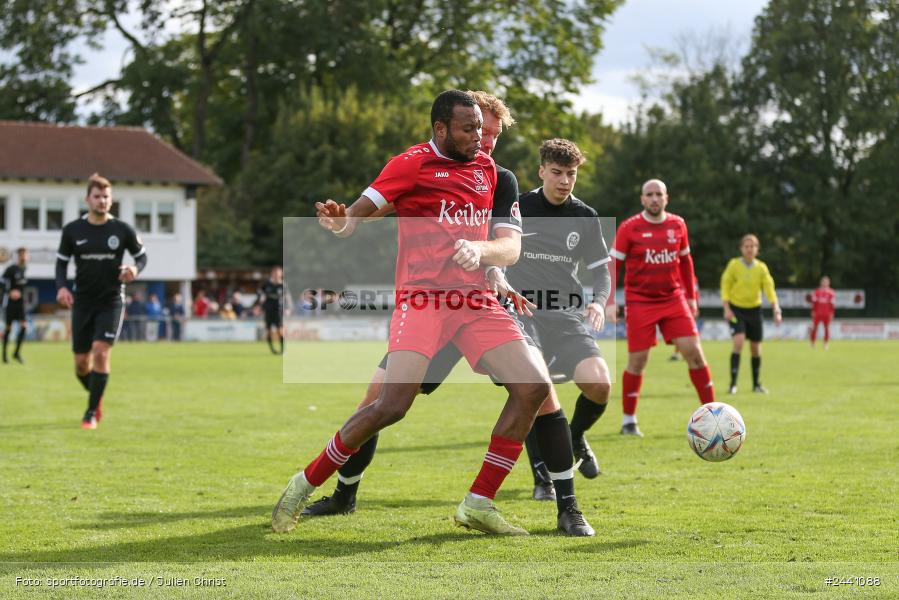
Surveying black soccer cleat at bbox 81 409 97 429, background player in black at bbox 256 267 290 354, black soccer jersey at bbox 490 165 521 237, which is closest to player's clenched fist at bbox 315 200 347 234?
black soccer jersey at bbox 490 165 521 237

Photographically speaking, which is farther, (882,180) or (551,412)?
(882,180)

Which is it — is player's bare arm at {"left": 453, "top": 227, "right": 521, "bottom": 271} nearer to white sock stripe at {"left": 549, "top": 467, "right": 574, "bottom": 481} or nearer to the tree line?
white sock stripe at {"left": 549, "top": 467, "right": 574, "bottom": 481}

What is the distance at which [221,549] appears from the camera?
559cm

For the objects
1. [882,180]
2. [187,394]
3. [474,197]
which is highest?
[882,180]

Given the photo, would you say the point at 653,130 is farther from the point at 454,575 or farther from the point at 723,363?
the point at 454,575

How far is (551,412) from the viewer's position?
6.54 m

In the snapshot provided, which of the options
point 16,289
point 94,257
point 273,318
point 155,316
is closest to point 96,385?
point 94,257

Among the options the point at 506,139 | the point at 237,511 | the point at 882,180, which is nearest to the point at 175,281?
the point at 506,139

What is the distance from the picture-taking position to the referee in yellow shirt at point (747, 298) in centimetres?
1617

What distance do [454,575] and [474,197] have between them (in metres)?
1.99

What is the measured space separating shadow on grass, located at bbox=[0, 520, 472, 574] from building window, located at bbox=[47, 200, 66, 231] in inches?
1769

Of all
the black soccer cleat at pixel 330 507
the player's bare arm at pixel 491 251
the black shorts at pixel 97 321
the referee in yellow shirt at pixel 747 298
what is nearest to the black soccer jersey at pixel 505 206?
the player's bare arm at pixel 491 251

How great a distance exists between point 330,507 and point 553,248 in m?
2.36

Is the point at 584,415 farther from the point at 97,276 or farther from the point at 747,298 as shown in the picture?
the point at 747,298
